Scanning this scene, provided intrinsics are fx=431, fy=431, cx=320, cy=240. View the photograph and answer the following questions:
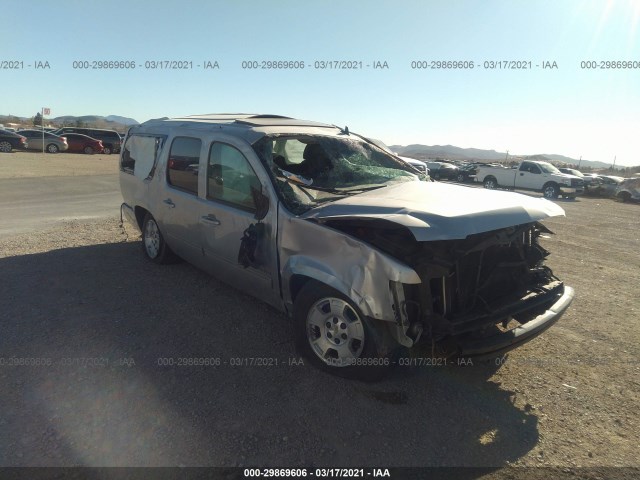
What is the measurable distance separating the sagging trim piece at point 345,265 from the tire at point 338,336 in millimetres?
134

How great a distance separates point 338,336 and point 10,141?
32.0 metres

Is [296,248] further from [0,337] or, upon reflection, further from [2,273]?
[2,273]

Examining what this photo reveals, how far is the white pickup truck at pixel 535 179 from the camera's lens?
21.7 metres

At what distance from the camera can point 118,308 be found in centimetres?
442

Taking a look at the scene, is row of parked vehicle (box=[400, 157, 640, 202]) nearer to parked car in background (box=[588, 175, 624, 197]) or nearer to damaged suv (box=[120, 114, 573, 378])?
parked car in background (box=[588, 175, 624, 197])

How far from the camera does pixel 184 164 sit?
478 cm

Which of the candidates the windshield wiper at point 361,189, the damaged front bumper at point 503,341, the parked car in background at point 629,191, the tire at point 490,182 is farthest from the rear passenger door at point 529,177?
the damaged front bumper at point 503,341

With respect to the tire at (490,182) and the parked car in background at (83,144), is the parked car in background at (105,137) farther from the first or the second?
the tire at (490,182)

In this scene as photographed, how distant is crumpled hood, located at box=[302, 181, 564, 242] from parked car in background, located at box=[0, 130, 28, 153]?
103 ft

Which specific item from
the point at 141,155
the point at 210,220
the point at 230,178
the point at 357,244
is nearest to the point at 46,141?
the point at 141,155

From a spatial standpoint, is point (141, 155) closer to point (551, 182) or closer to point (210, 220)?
point (210, 220)

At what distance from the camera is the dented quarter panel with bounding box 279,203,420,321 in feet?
9.16

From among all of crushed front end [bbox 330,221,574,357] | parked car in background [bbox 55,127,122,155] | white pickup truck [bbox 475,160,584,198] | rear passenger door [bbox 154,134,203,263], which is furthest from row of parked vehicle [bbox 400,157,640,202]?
parked car in background [bbox 55,127,122,155]

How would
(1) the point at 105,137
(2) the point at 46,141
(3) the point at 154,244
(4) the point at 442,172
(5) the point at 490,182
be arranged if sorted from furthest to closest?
(1) the point at 105,137 → (4) the point at 442,172 → (2) the point at 46,141 → (5) the point at 490,182 → (3) the point at 154,244
